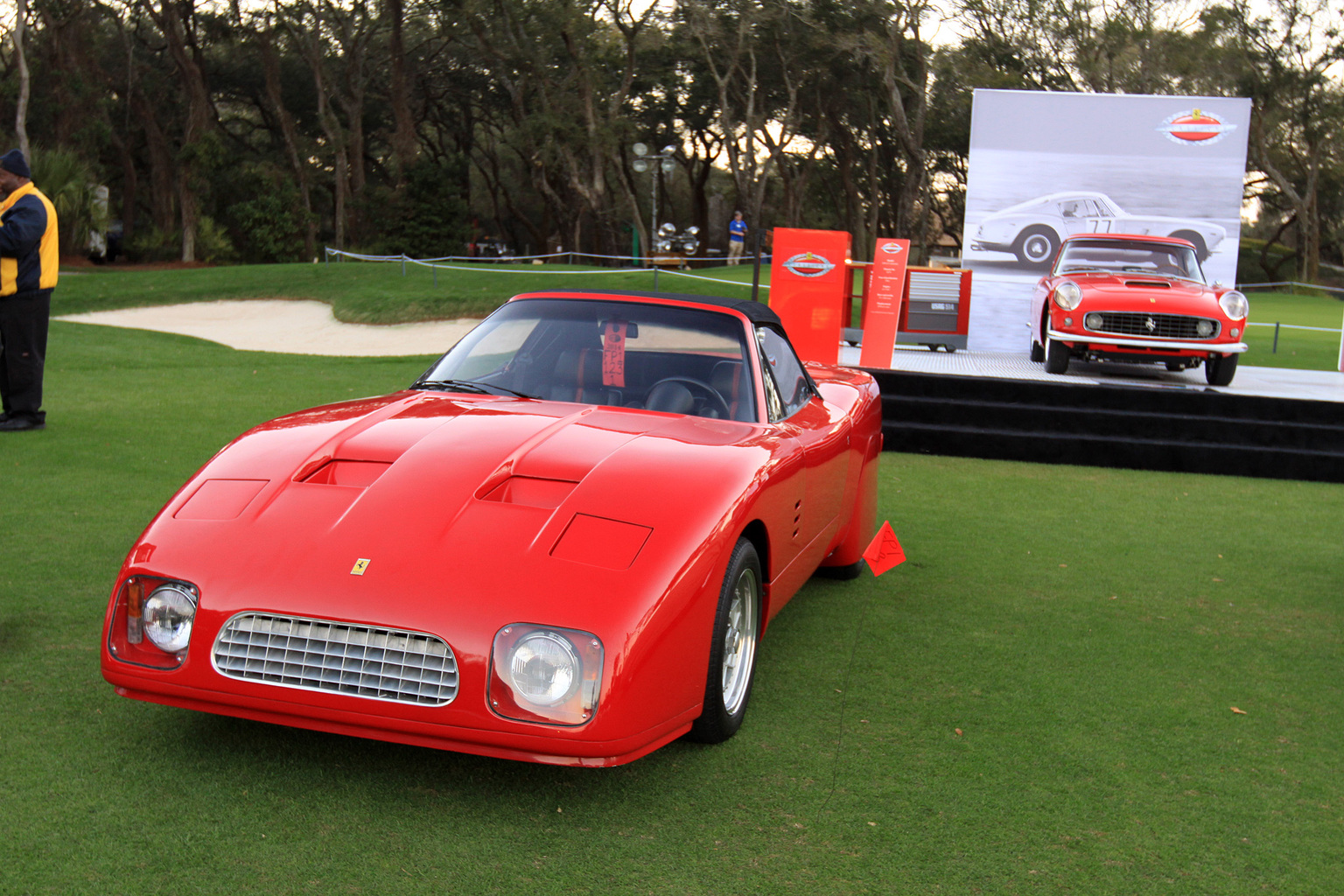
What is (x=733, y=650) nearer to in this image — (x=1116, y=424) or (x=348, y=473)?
(x=348, y=473)

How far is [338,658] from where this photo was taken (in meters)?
2.74

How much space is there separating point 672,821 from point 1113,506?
5.52 m

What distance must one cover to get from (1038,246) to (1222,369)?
456 cm

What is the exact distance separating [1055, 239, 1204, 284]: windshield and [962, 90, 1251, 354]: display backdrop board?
2585 mm

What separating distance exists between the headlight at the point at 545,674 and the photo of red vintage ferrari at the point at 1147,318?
29.7 ft

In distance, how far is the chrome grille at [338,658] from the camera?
2.70 m

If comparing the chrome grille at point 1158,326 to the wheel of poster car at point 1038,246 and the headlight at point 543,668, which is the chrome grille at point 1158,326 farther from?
the headlight at point 543,668

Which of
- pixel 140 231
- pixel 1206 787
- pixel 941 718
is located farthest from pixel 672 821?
pixel 140 231

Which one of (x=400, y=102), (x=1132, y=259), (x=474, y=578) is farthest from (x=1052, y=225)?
(x=400, y=102)

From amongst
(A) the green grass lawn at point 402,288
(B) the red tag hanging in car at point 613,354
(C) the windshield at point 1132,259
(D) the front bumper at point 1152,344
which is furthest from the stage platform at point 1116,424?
(A) the green grass lawn at point 402,288

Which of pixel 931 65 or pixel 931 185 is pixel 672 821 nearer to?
pixel 931 65

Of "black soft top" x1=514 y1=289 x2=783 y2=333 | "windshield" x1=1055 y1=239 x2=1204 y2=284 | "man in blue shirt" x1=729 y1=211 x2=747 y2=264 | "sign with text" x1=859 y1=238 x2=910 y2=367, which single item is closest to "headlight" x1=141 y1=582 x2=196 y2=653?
"black soft top" x1=514 y1=289 x2=783 y2=333

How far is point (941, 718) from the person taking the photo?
3711mm

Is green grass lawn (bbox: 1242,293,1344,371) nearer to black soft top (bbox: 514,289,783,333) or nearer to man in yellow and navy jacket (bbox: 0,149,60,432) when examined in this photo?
black soft top (bbox: 514,289,783,333)
